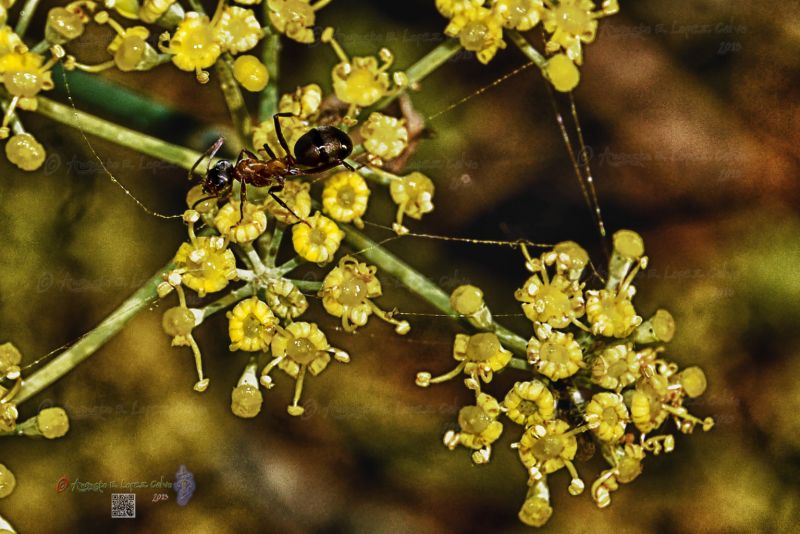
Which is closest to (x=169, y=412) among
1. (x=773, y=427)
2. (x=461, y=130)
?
(x=461, y=130)

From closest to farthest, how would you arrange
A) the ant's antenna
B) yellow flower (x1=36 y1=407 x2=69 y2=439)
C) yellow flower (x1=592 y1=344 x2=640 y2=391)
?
yellow flower (x1=592 y1=344 x2=640 y2=391), yellow flower (x1=36 y1=407 x2=69 y2=439), the ant's antenna

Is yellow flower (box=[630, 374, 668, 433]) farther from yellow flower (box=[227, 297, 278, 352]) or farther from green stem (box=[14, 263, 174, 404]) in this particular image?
green stem (box=[14, 263, 174, 404])

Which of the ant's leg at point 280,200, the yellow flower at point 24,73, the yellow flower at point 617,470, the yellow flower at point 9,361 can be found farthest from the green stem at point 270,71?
the yellow flower at point 617,470

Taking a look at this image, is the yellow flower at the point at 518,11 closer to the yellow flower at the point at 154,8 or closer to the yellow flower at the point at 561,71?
the yellow flower at the point at 561,71

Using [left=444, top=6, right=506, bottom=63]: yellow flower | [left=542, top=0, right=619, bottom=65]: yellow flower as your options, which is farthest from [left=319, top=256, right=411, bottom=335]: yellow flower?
[left=542, top=0, right=619, bottom=65]: yellow flower

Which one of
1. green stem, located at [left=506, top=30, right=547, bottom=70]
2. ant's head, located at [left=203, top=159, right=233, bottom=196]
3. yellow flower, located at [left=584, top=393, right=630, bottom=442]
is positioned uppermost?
green stem, located at [left=506, top=30, right=547, bottom=70]
